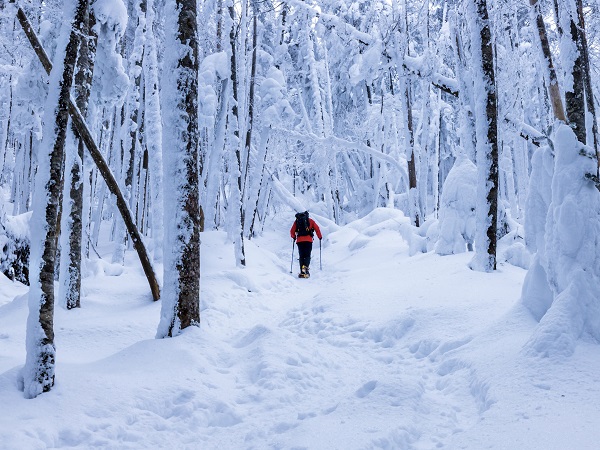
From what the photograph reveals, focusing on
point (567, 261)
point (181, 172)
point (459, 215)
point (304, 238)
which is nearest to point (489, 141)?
point (459, 215)

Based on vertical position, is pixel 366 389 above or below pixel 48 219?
below

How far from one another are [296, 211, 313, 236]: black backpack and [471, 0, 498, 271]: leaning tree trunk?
5588 mm

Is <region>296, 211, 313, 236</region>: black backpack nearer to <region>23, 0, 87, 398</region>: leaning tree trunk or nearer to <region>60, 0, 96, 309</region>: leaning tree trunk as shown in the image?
<region>60, 0, 96, 309</region>: leaning tree trunk

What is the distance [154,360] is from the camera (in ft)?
14.5

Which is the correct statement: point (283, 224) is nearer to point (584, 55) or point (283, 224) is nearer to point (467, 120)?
point (467, 120)

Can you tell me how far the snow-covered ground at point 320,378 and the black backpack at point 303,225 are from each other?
5.13 meters

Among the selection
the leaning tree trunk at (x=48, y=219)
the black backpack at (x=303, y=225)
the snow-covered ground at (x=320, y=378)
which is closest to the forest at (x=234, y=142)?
the leaning tree trunk at (x=48, y=219)

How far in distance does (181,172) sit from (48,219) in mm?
1963

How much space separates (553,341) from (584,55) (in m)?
6.02

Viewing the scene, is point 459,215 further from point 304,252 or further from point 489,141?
point 304,252

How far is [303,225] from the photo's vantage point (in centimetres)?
1270

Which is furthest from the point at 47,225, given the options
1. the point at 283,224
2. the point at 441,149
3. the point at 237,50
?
the point at 441,149

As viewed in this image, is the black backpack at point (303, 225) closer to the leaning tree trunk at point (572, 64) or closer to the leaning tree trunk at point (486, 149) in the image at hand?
the leaning tree trunk at point (486, 149)

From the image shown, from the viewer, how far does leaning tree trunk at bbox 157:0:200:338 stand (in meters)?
5.37
